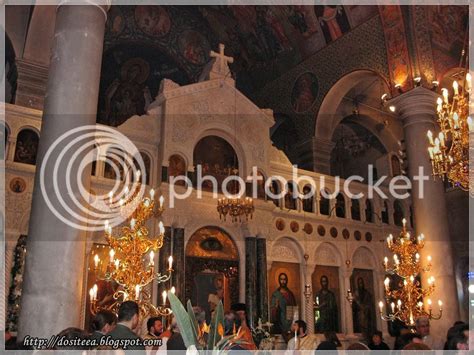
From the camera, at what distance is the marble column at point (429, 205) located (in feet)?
34.6

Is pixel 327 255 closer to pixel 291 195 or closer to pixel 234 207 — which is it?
pixel 291 195

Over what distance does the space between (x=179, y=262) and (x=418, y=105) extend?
7.00 m

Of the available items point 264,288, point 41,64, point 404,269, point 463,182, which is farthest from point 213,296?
point 41,64

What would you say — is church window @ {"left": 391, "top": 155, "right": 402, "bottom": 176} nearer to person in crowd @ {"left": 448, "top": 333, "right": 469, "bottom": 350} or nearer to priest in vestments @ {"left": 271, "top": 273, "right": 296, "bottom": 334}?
priest in vestments @ {"left": 271, "top": 273, "right": 296, "bottom": 334}

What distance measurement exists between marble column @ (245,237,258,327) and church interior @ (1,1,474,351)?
0.04m

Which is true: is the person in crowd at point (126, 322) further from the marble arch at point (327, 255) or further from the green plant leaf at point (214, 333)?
the marble arch at point (327, 255)

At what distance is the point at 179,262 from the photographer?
1112cm

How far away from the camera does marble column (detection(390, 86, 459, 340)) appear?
10.5 metres

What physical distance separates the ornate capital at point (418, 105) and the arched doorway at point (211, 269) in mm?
5518

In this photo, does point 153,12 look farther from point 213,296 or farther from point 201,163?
point 213,296

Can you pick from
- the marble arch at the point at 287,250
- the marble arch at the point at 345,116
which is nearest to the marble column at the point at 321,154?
the marble arch at the point at 345,116

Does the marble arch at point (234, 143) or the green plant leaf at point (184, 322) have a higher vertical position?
the marble arch at point (234, 143)

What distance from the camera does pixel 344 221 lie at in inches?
582

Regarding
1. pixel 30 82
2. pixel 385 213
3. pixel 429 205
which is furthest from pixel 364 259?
pixel 30 82
